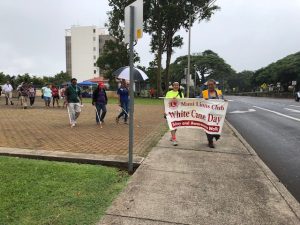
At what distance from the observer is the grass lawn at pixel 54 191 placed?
4.66 m

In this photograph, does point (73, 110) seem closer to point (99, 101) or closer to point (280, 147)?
point (99, 101)

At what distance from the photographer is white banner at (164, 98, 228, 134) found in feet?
32.3

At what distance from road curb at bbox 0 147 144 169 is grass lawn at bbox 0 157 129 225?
0.99 feet

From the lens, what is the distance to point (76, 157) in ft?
24.7

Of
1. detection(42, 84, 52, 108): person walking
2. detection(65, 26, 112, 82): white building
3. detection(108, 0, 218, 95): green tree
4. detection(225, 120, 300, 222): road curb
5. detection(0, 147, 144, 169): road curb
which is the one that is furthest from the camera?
detection(65, 26, 112, 82): white building

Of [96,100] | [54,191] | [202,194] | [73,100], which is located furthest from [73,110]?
[202,194]

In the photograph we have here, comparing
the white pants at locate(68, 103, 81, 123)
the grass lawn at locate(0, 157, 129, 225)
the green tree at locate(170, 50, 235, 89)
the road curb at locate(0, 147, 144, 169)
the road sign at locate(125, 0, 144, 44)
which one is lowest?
the grass lawn at locate(0, 157, 129, 225)

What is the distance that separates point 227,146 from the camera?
1005cm

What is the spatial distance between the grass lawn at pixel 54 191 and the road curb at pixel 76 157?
0.30 meters

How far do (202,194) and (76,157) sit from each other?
2.70 m

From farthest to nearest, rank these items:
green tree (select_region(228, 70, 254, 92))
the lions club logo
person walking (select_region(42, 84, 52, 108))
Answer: green tree (select_region(228, 70, 254, 92)) < person walking (select_region(42, 84, 52, 108)) < the lions club logo

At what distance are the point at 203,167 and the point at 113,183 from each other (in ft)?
6.70

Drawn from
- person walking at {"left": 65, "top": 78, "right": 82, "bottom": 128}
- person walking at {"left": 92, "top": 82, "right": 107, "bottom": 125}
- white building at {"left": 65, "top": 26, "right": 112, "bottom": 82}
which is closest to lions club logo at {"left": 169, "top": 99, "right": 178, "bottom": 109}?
person walking at {"left": 65, "top": 78, "right": 82, "bottom": 128}

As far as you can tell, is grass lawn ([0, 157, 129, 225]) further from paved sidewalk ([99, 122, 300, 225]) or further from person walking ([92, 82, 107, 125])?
person walking ([92, 82, 107, 125])
